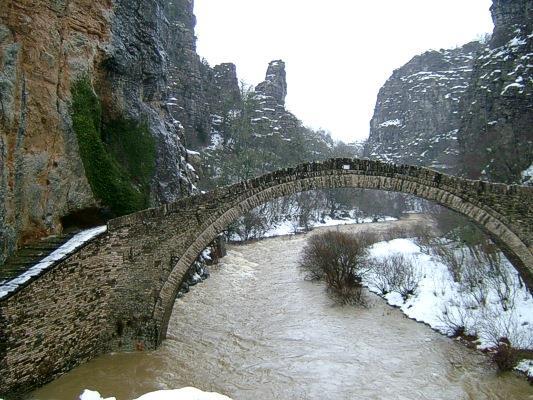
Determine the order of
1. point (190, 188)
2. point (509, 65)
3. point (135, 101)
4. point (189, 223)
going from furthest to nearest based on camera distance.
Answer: point (509, 65) → point (190, 188) → point (135, 101) → point (189, 223)

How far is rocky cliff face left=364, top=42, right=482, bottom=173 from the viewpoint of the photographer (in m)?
73.8

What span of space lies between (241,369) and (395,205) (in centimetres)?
5779

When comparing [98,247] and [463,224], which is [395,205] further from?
[98,247]

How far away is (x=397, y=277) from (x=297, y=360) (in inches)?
311

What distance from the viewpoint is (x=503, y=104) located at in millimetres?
24375

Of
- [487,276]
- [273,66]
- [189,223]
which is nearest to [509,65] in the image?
[487,276]

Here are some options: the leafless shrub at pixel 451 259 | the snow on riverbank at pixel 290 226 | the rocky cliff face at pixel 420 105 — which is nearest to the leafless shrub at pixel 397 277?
the leafless shrub at pixel 451 259

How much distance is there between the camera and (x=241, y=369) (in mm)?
10664

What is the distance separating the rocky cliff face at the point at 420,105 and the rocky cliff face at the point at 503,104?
3937cm

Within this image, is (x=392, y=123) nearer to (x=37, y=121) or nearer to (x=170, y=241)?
(x=170, y=241)

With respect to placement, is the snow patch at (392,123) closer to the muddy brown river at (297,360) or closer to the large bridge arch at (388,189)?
the muddy brown river at (297,360)

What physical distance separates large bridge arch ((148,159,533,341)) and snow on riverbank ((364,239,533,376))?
1.90 metres

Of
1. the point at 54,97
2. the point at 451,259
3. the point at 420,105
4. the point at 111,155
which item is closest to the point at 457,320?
the point at 451,259

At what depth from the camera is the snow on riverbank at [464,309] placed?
11852mm
